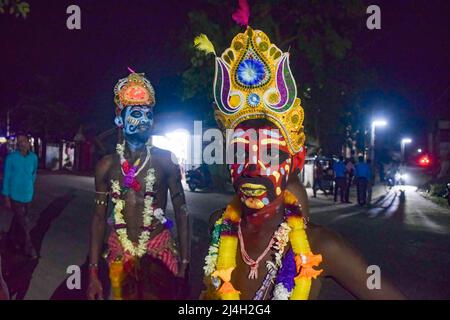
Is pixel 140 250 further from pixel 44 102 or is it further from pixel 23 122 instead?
pixel 23 122

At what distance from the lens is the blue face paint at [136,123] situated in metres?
4.25

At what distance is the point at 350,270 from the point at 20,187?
24.2 ft

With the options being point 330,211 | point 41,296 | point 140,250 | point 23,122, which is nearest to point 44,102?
point 23,122

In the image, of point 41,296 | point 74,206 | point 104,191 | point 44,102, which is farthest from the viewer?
point 44,102

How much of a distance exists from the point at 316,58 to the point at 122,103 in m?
15.0

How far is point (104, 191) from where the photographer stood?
4242mm

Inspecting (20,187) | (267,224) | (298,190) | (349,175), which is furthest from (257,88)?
(349,175)

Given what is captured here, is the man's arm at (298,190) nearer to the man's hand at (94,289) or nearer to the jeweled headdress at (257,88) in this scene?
the jeweled headdress at (257,88)

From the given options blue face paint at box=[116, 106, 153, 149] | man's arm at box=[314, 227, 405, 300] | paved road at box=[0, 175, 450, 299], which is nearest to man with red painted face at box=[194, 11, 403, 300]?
man's arm at box=[314, 227, 405, 300]

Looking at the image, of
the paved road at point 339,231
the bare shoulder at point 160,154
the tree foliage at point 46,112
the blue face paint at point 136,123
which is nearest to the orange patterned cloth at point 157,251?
the bare shoulder at point 160,154

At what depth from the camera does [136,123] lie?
14.0 feet

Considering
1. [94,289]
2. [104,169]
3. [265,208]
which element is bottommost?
[94,289]

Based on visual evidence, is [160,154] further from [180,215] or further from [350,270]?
[350,270]
